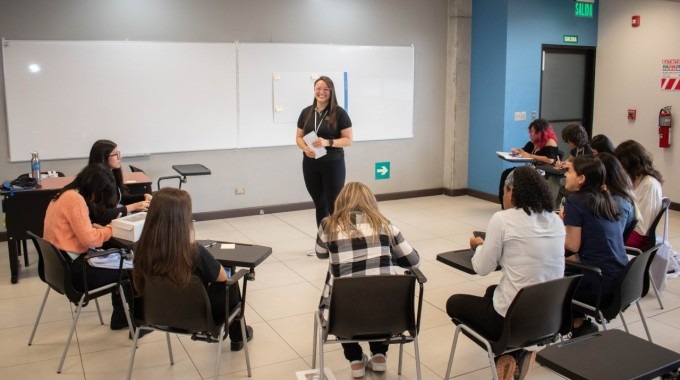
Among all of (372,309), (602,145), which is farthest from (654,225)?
(372,309)

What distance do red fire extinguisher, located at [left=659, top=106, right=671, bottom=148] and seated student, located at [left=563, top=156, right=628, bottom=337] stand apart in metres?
4.84

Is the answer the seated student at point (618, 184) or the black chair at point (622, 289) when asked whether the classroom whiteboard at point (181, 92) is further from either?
the black chair at point (622, 289)

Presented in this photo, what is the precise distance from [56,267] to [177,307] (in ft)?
3.31

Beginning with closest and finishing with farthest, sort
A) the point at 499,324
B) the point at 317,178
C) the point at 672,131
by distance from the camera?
the point at 499,324
the point at 317,178
the point at 672,131

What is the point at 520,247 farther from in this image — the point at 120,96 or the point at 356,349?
the point at 120,96

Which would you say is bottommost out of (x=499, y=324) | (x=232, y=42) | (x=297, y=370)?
(x=297, y=370)

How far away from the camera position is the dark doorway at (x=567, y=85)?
327 inches

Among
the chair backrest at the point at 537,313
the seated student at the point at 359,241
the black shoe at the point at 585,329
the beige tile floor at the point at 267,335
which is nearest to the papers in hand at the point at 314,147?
the beige tile floor at the point at 267,335

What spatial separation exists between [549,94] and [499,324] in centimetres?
612

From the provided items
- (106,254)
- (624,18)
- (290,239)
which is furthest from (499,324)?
(624,18)

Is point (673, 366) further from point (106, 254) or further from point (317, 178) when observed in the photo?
point (317, 178)

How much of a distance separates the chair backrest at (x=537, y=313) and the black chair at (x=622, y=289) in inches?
15.2

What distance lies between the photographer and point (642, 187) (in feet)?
14.2

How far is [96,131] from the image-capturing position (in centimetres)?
652
